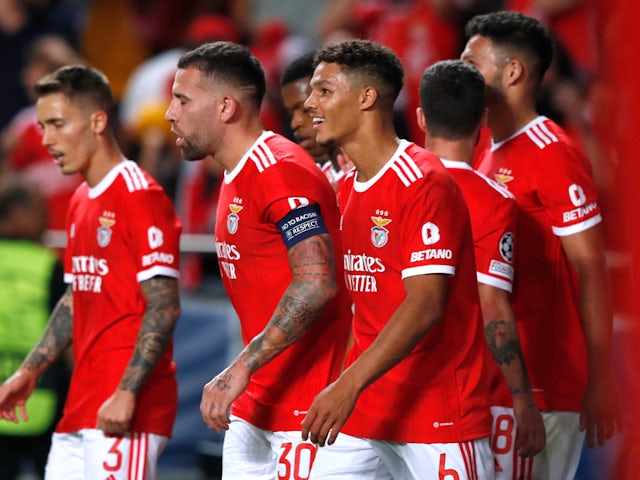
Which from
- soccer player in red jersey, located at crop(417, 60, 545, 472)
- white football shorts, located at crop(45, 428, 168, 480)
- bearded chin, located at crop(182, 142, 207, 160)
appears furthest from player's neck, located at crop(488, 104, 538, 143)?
white football shorts, located at crop(45, 428, 168, 480)

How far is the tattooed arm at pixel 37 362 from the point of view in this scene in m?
5.15

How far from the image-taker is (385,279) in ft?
12.2

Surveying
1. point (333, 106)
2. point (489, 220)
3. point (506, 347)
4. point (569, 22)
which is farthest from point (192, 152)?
point (569, 22)

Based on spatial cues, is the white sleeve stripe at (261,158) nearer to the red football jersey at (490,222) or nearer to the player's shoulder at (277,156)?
the player's shoulder at (277,156)

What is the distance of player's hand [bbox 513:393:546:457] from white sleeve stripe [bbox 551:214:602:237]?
0.71 m

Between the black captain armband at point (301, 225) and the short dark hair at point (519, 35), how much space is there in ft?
4.28

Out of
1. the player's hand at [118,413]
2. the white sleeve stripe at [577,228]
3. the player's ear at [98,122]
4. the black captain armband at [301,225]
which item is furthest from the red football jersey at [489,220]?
the player's ear at [98,122]

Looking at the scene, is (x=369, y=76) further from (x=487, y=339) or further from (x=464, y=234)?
(x=487, y=339)

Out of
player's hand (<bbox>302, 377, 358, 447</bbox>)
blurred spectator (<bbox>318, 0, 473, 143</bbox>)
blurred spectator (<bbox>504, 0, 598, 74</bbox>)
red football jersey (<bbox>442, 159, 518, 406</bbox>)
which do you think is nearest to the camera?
player's hand (<bbox>302, 377, 358, 447</bbox>)

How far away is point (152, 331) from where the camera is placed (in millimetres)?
4590

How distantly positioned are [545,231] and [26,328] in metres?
3.16

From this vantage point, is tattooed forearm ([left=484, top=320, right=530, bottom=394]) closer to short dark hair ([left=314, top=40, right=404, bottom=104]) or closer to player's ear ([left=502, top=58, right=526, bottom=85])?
short dark hair ([left=314, top=40, right=404, bottom=104])

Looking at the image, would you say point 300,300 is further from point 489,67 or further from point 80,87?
point 80,87

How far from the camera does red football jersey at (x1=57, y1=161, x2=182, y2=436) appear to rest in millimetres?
4770
